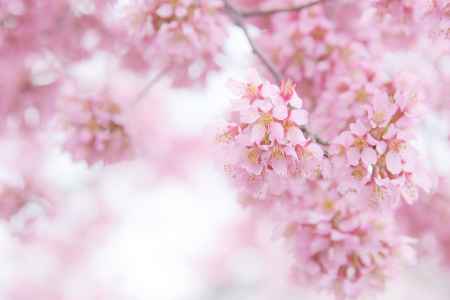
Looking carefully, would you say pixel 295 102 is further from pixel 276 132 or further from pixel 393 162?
pixel 393 162

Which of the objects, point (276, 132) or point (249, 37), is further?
point (249, 37)

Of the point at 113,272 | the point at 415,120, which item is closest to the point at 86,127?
the point at 415,120

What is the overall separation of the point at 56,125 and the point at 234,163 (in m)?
1.08

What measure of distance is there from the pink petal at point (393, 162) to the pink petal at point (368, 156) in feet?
0.10

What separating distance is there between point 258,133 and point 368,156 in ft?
0.85

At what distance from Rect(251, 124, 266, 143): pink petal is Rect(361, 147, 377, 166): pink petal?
9.4 inches

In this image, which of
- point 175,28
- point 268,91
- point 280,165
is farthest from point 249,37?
point 280,165

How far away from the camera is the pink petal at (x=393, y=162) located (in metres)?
1.50

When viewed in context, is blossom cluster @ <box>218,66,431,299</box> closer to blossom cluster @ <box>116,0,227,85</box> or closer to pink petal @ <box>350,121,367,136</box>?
pink petal @ <box>350,121,367,136</box>

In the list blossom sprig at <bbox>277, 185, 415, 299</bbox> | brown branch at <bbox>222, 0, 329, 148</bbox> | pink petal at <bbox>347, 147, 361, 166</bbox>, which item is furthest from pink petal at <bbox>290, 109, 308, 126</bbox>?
blossom sprig at <bbox>277, 185, 415, 299</bbox>

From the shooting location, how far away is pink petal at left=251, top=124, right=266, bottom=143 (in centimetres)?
140

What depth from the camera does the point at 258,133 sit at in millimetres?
1403

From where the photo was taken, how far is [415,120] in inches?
62.7

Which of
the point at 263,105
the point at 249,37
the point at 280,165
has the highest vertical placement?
the point at 249,37
